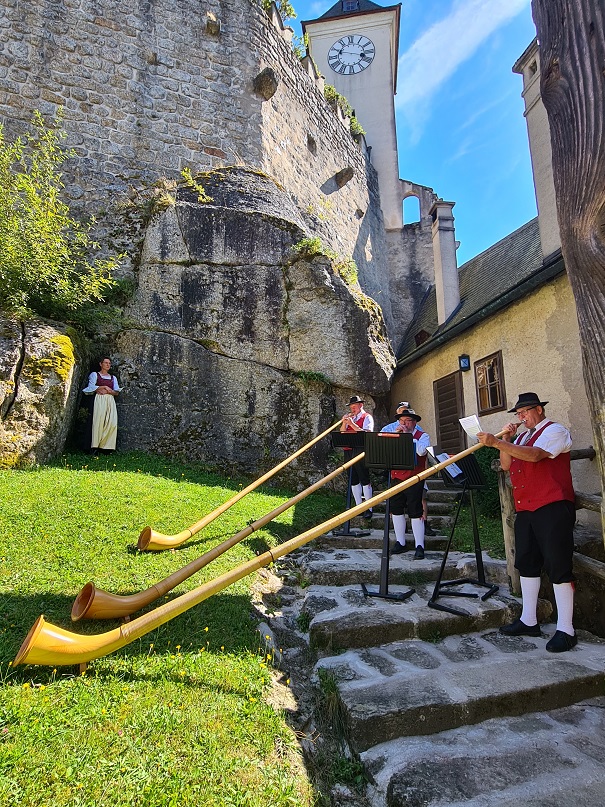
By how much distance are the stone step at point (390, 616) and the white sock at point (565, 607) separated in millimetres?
526

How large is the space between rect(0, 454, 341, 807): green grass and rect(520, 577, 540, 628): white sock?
229 centimetres

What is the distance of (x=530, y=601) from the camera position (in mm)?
3947

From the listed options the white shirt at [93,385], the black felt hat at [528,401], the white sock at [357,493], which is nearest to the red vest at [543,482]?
the black felt hat at [528,401]

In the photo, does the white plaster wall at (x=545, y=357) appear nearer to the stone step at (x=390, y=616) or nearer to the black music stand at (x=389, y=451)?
the stone step at (x=390, y=616)

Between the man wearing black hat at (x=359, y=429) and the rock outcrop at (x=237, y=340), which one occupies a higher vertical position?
the rock outcrop at (x=237, y=340)

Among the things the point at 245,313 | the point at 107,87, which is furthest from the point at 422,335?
the point at 107,87

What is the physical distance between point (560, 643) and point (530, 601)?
42 centimetres

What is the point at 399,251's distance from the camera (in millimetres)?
19703

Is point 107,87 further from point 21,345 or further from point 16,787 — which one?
point 16,787

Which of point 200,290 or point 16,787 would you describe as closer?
point 16,787

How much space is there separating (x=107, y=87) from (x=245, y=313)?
21.2 feet

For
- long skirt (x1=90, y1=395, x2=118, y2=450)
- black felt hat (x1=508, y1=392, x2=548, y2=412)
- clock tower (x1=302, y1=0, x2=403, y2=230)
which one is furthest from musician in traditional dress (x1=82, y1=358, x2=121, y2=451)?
clock tower (x1=302, y1=0, x2=403, y2=230)

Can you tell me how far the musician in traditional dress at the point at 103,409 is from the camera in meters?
7.99

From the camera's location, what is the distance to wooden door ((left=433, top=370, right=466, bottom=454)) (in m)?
10.6
